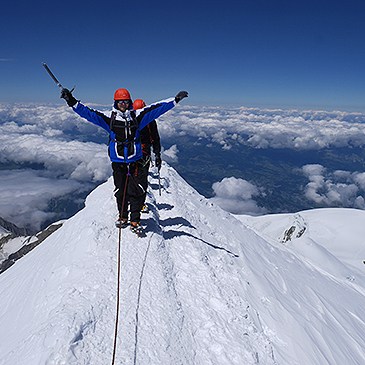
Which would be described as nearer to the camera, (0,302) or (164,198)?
(0,302)

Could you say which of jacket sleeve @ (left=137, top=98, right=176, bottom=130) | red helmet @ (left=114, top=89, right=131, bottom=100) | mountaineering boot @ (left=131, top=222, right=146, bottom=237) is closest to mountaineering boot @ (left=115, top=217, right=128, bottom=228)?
mountaineering boot @ (left=131, top=222, right=146, bottom=237)

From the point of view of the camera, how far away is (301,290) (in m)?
8.64

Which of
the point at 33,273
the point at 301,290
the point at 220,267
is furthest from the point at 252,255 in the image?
the point at 33,273

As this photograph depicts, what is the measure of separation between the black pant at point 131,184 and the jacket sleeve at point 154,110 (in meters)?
1.25

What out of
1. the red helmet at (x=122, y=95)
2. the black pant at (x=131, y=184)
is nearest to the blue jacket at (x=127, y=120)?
the red helmet at (x=122, y=95)

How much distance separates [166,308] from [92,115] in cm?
437

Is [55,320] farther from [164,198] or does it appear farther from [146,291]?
[164,198]

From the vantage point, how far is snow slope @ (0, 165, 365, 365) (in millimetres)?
3811

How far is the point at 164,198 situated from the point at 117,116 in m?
5.64

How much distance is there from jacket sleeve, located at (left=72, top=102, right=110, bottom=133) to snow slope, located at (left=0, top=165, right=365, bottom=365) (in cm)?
265

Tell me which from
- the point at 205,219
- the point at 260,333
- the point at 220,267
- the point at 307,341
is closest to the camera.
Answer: the point at 260,333

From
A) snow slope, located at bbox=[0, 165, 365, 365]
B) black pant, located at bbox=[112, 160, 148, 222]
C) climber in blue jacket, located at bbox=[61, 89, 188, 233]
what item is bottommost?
snow slope, located at bbox=[0, 165, 365, 365]

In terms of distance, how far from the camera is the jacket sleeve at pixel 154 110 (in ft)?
21.7

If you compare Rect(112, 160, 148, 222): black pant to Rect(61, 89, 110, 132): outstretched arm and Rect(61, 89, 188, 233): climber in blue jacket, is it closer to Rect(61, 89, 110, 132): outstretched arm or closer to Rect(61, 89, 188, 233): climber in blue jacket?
Rect(61, 89, 188, 233): climber in blue jacket
